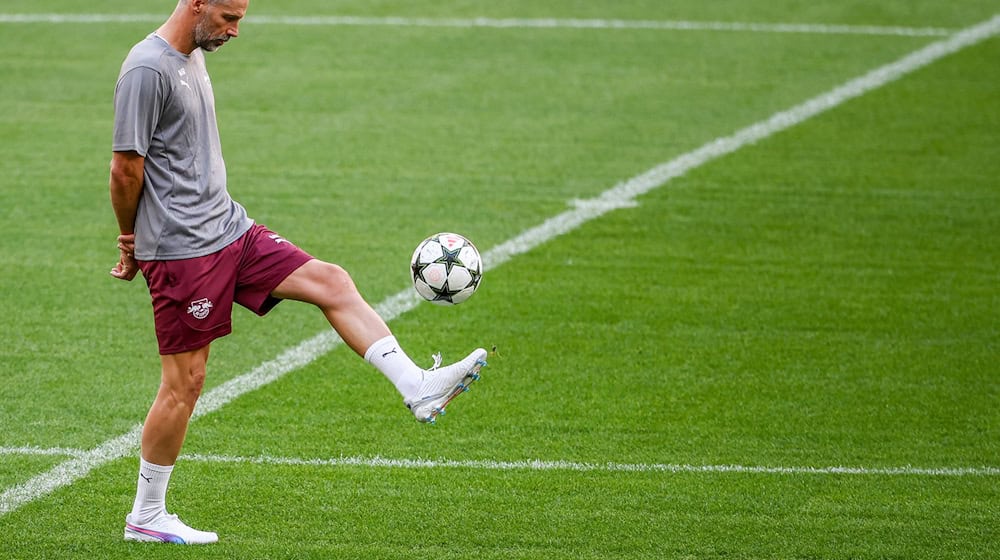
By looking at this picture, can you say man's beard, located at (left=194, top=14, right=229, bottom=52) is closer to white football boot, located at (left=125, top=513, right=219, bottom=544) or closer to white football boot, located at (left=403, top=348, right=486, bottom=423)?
white football boot, located at (left=403, top=348, right=486, bottom=423)

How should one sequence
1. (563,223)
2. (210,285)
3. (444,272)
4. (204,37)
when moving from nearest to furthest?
(204,37), (210,285), (444,272), (563,223)

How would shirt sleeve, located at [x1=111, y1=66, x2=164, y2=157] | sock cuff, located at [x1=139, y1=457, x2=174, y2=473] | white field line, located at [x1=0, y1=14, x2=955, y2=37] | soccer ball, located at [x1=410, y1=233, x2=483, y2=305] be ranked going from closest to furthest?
shirt sleeve, located at [x1=111, y1=66, x2=164, y2=157] < sock cuff, located at [x1=139, y1=457, x2=174, y2=473] < soccer ball, located at [x1=410, y1=233, x2=483, y2=305] < white field line, located at [x1=0, y1=14, x2=955, y2=37]

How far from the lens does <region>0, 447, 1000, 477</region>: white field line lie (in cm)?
627

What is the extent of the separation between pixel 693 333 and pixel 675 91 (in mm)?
6012

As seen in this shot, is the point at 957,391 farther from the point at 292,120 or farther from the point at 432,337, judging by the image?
the point at 292,120

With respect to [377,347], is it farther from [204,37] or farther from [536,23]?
[536,23]

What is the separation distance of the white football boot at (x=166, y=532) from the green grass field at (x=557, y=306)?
9 centimetres

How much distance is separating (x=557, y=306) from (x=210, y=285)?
363 cm

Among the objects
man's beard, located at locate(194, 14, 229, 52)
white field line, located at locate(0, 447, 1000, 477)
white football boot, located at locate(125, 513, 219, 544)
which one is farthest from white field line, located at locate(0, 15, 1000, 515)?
man's beard, located at locate(194, 14, 229, 52)

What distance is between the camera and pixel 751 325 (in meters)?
8.30

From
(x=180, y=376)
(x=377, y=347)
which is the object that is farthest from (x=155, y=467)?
(x=377, y=347)

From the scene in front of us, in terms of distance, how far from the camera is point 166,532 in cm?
542

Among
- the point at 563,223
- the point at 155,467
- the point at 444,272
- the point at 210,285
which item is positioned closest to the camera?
the point at 210,285

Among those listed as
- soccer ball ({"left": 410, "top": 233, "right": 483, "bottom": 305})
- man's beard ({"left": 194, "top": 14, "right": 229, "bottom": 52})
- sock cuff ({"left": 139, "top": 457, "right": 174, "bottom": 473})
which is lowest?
sock cuff ({"left": 139, "top": 457, "right": 174, "bottom": 473})
